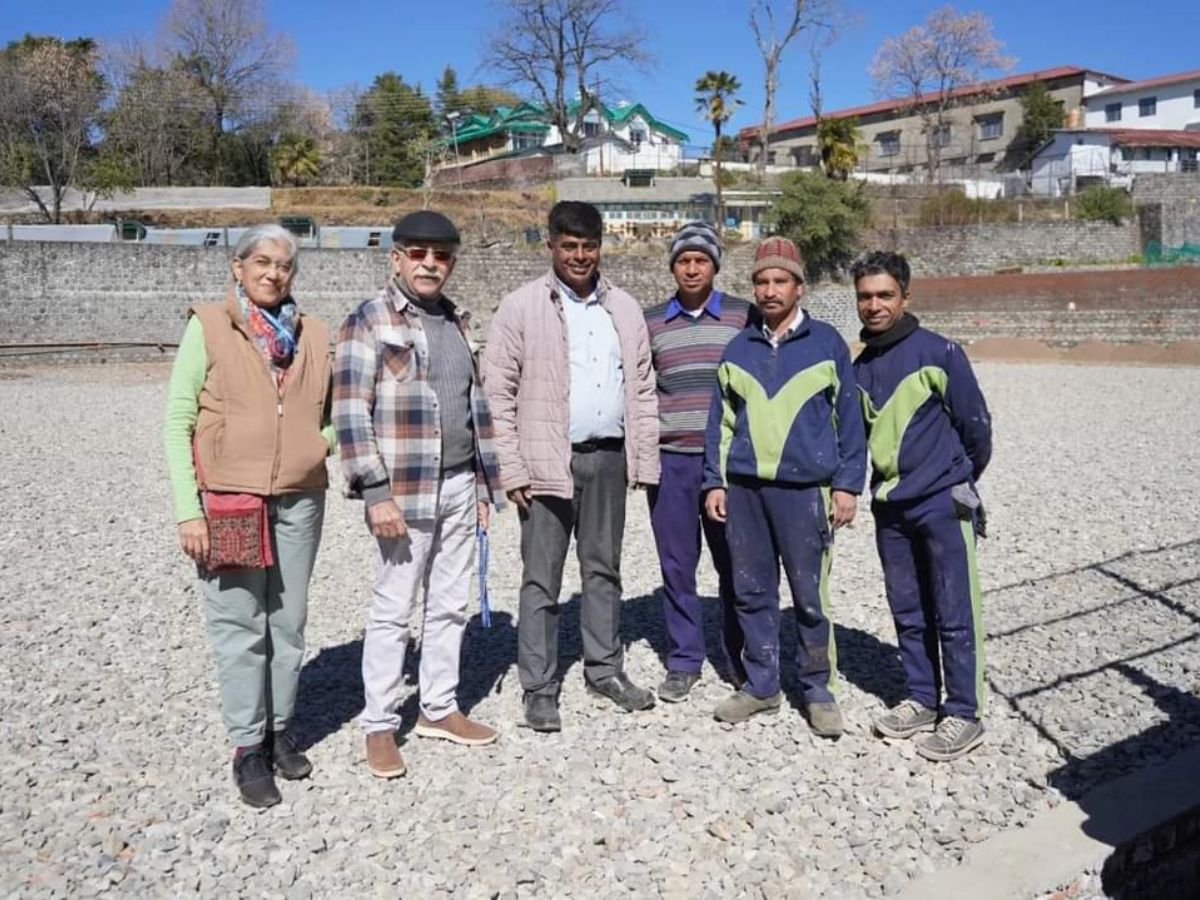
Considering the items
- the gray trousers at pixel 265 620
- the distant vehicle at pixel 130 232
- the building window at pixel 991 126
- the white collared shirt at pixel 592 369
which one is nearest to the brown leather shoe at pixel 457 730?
the gray trousers at pixel 265 620

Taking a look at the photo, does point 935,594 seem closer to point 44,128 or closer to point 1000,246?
point 1000,246

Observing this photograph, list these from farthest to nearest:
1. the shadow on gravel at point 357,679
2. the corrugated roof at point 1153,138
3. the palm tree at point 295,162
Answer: the corrugated roof at point 1153,138
the palm tree at point 295,162
the shadow on gravel at point 357,679

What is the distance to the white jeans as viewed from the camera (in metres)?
3.24

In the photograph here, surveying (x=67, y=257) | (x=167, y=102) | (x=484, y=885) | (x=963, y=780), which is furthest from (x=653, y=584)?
(x=167, y=102)

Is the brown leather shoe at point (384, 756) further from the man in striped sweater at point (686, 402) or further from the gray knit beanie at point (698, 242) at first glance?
the gray knit beanie at point (698, 242)

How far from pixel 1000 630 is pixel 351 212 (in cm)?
3187

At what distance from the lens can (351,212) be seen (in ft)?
110

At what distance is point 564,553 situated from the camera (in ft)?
12.0

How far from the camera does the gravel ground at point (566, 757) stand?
106 inches

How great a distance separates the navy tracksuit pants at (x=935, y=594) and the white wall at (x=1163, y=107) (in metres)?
52.9

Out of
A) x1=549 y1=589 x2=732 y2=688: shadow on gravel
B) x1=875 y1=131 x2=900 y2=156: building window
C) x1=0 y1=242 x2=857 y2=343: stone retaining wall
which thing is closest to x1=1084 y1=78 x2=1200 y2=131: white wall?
x1=875 y1=131 x2=900 y2=156: building window

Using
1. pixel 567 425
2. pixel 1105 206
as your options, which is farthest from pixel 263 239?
pixel 1105 206

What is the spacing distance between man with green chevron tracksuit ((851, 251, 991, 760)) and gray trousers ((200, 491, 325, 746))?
6.37ft

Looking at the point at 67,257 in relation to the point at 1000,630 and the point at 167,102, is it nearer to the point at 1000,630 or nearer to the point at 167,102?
the point at 167,102
